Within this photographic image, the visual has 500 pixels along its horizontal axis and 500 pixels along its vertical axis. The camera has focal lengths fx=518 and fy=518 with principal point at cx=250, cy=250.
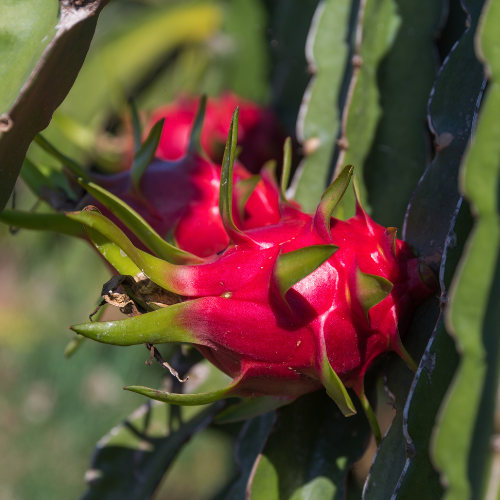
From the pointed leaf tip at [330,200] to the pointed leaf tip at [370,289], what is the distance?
0.05 metres

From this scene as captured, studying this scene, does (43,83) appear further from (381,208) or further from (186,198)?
(381,208)

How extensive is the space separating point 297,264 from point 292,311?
5 centimetres

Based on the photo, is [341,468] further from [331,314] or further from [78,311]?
[78,311]

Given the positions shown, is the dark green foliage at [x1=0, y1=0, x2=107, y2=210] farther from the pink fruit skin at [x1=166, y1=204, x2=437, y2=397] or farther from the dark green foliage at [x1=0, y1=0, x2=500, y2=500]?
the pink fruit skin at [x1=166, y1=204, x2=437, y2=397]

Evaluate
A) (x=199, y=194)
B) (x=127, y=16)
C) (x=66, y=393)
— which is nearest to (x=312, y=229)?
(x=199, y=194)

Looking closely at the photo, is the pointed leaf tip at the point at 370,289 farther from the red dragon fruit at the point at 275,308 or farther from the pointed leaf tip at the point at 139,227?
the pointed leaf tip at the point at 139,227

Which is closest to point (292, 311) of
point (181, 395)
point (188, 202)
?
point (181, 395)

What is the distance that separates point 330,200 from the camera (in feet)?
1.48

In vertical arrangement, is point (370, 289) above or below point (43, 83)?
below

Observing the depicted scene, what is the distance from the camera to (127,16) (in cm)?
204

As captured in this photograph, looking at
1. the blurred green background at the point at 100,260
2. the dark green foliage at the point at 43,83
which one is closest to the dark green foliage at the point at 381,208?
the dark green foliage at the point at 43,83

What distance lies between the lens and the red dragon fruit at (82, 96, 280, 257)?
1.89 ft

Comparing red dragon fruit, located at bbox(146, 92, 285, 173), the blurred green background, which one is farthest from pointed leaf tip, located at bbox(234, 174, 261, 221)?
the blurred green background

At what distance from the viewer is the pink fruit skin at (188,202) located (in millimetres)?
575
